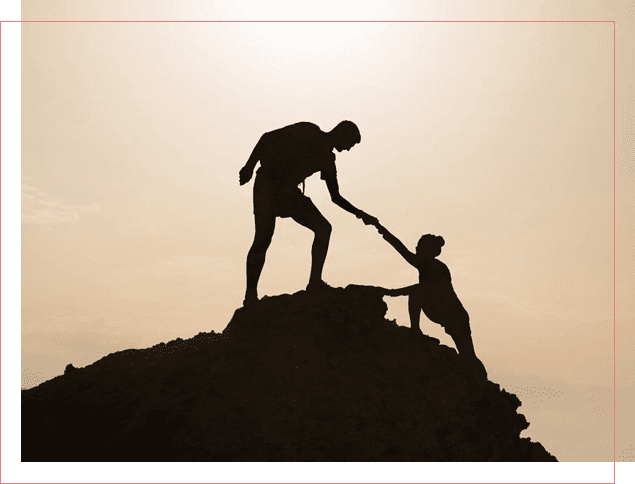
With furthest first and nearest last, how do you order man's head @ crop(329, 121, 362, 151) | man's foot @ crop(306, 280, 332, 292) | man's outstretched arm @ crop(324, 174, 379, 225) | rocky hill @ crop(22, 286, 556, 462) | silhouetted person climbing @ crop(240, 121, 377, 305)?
man's outstretched arm @ crop(324, 174, 379, 225) < man's head @ crop(329, 121, 362, 151) < silhouetted person climbing @ crop(240, 121, 377, 305) < man's foot @ crop(306, 280, 332, 292) < rocky hill @ crop(22, 286, 556, 462)

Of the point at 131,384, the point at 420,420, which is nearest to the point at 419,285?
the point at 420,420

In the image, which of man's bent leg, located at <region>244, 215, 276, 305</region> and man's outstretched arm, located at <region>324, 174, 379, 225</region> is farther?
man's outstretched arm, located at <region>324, 174, 379, 225</region>

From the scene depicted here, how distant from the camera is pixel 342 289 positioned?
1905 centimetres

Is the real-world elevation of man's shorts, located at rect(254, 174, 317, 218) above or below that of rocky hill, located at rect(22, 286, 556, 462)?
above

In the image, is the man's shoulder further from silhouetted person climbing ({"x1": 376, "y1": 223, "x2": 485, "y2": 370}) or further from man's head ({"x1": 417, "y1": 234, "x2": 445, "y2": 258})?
man's head ({"x1": 417, "y1": 234, "x2": 445, "y2": 258})

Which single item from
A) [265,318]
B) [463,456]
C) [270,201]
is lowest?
[463,456]

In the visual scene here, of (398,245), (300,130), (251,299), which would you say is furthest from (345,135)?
(251,299)

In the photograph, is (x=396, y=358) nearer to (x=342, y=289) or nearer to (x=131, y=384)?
(x=342, y=289)

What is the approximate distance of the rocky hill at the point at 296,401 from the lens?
1742 cm

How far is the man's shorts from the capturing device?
760 inches

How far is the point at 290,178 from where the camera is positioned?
763 inches

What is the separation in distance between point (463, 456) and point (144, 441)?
5435 mm

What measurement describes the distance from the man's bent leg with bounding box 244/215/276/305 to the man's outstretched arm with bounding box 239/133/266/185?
2.49 ft

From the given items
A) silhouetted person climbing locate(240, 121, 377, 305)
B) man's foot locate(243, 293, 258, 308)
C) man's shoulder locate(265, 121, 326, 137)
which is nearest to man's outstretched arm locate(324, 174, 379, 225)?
silhouetted person climbing locate(240, 121, 377, 305)
